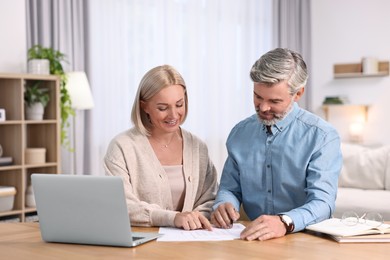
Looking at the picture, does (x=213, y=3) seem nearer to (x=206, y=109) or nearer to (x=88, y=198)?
(x=206, y=109)

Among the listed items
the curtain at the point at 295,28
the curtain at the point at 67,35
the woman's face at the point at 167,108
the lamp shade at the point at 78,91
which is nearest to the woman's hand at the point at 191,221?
the woman's face at the point at 167,108

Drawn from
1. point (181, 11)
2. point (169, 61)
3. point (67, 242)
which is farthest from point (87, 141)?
point (67, 242)

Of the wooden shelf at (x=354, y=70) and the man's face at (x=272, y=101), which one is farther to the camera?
the wooden shelf at (x=354, y=70)

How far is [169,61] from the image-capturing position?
622 centimetres

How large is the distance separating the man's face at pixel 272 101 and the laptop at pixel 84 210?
625 millimetres

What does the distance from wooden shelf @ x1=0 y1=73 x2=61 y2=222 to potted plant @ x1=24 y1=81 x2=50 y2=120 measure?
6 cm

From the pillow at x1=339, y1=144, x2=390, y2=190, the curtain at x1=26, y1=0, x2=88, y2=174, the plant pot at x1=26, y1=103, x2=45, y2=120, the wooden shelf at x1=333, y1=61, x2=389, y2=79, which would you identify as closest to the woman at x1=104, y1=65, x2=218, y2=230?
the plant pot at x1=26, y1=103, x2=45, y2=120

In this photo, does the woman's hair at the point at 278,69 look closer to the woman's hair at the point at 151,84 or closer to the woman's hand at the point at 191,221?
the woman's hair at the point at 151,84

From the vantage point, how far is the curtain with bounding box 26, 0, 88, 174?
5.07 meters

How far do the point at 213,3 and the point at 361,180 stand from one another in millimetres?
2340

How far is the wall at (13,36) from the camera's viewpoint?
4820 millimetres

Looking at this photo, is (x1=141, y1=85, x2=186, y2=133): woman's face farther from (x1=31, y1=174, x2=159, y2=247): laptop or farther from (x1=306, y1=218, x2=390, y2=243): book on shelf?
(x1=306, y1=218, x2=390, y2=243): book on shelf

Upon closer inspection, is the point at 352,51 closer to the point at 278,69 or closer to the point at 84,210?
the point at 278,69

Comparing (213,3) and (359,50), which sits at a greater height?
(213,3)
